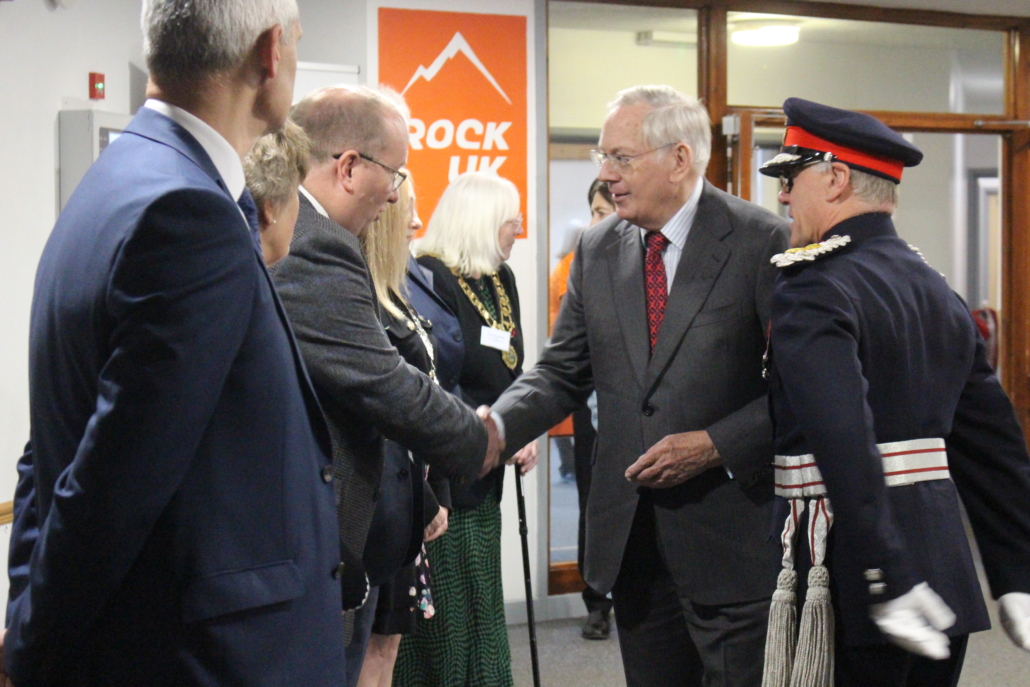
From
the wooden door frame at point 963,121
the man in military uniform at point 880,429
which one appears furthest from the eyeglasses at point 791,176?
the wooden door frame at point 963,121

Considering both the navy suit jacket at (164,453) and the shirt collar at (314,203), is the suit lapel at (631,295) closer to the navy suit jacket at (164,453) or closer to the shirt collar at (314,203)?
the shirt collar at (314,203)

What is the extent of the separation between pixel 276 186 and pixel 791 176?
3.01 ft

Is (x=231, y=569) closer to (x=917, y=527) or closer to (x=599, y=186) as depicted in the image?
(x=917, y=527)

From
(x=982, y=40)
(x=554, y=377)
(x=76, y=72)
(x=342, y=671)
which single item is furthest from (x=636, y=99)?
(x=982, y=40)

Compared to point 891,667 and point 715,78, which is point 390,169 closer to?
point 891,667

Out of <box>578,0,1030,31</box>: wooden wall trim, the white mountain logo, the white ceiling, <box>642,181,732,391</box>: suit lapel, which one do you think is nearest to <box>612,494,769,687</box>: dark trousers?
<box>642,181,732,391</box>: suit lapel

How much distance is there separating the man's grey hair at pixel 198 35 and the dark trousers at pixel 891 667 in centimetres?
128

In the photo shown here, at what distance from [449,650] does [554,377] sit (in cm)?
100

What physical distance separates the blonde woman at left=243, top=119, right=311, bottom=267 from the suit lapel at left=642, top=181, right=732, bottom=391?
34.6 inches

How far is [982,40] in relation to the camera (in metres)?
5.26

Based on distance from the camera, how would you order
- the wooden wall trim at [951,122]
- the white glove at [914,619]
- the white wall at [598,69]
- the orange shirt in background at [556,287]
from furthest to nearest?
1. the wooden wall trim at [951,122]
2. the white wall at [598,69]
3. the orange shirt in background at [556,287]
4. the white glove at [914,619]

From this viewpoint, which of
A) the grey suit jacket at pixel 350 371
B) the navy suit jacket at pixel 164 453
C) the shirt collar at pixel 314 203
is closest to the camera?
the navy suit jacket at pixel 164 453

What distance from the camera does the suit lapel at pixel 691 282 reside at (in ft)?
7.24

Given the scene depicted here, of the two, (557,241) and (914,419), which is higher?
(557,241)
